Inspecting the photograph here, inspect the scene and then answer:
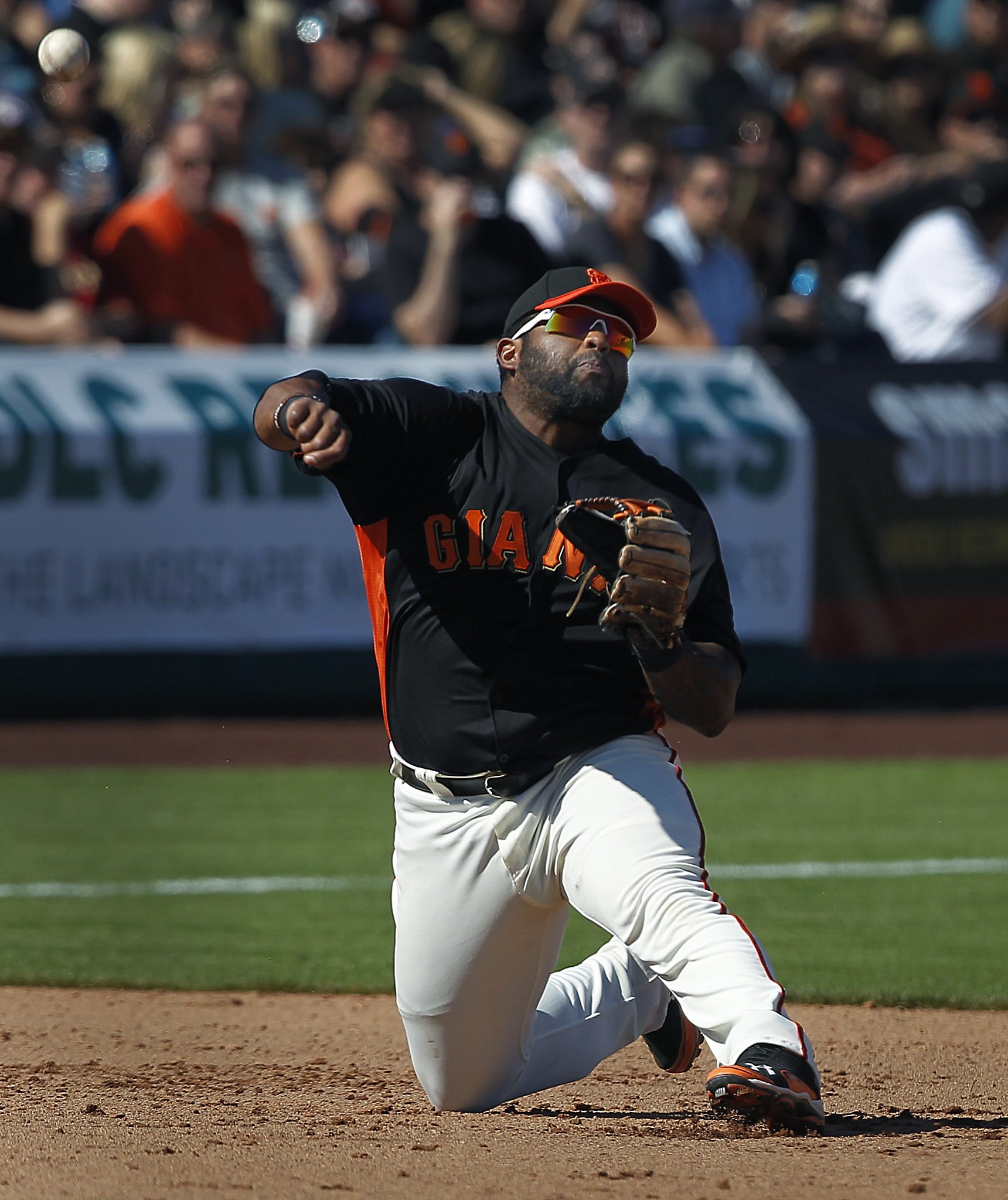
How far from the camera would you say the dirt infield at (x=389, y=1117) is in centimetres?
345

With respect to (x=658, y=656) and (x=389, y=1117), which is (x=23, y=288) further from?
(x=658, y=656)

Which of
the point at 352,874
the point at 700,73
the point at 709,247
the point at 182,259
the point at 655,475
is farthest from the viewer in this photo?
the point at 700,73

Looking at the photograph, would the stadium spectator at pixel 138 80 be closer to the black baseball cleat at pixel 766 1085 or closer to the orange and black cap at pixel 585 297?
the orange and black cap at pixel 585 297

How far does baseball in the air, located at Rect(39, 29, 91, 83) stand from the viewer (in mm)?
10891

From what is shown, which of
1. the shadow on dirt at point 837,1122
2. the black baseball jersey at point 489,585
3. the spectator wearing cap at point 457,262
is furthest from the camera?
the spectator wearing cap at point 457,262

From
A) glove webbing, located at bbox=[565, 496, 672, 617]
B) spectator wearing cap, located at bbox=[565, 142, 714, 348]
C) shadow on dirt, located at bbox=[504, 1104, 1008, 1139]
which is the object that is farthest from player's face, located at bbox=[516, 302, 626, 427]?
spectator wearing cap, located at bbox=[565, 142, 714, 348]

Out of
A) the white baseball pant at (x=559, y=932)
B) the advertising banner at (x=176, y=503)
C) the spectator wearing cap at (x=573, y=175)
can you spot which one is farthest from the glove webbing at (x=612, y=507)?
the spectator wearing cap at (x=573, y=175)

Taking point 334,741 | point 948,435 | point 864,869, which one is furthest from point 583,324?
point 948,435

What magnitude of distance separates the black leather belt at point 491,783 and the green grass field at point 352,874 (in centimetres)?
193

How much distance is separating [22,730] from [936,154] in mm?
8144

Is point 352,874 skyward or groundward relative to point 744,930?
groundward

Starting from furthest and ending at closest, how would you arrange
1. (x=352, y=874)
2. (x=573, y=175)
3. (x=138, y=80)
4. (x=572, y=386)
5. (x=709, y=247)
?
1. (x=138, y=80)
2. (x=573, y=175)
3. (x=709, y=247)
4. (x=352, y=874)
5. (x=572, y=386)

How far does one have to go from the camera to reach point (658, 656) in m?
3.73

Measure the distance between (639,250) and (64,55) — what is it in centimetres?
357
